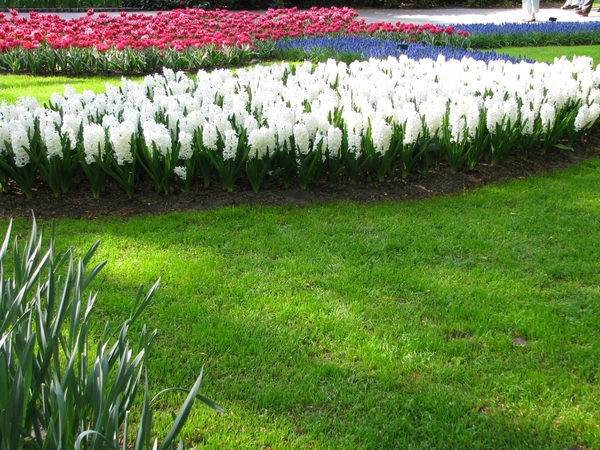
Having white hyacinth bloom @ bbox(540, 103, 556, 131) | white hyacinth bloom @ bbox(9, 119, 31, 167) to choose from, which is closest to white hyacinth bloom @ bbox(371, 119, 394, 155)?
white hyacinth bloom @ bbox(540, 103, 556, 131)

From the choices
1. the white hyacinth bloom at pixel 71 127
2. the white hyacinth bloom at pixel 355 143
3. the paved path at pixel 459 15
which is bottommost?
the white hyacinth bloom at pixel 355 143

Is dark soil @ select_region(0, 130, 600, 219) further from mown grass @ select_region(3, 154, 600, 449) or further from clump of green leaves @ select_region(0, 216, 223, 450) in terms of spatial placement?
clump of green leaves @ select_region(0, 216, 223, 450)

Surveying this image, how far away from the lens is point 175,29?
10.4 metres

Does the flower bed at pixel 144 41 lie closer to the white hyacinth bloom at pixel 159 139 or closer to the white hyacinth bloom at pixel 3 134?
the white hyacinth bloom at pixel 3 134

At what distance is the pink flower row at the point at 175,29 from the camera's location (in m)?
8.88

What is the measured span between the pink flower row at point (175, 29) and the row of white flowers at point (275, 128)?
3.28 metres

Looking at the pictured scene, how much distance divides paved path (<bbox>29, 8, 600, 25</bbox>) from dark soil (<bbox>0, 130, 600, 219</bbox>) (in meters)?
12.9

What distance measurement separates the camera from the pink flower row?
349 inches

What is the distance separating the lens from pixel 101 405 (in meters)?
1.50

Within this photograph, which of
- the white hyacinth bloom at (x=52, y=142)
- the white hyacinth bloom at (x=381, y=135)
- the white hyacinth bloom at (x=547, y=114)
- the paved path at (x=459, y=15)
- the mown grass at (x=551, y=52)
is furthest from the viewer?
the paved path at (x=459, y=15)

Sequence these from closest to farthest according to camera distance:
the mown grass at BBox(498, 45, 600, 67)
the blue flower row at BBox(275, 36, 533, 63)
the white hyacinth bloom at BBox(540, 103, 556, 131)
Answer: the white hyacinth bloom at BBox(540, 103, 556, 131)
the blue flower row at BBox(275, 36, 533, 63)
the mown grass at BBox(498, 45, 600, 67)

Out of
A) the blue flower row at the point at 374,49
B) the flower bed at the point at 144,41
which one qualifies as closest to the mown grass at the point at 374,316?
the blue flower row at the point at 374,49

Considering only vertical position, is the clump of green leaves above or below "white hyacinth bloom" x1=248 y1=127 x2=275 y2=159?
below

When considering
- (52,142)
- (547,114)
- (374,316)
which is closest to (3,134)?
(52,142)
